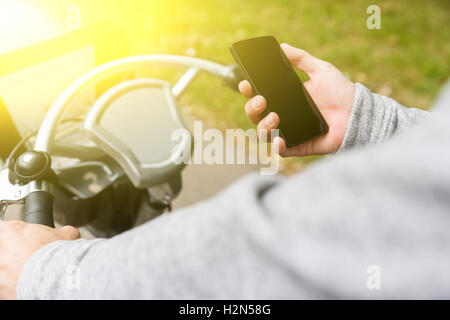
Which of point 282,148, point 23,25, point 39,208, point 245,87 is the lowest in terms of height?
point 282,148

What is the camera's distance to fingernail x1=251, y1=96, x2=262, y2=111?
1296mm

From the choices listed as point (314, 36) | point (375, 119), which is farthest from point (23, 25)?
point (314, 36)

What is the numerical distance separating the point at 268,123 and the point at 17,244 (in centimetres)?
83

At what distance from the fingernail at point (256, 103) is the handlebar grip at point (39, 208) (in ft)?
2.35

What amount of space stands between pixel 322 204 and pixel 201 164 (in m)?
2.23

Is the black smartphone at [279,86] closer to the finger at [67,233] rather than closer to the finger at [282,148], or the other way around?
the finger at [282,148]

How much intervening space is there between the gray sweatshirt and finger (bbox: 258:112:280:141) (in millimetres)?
756

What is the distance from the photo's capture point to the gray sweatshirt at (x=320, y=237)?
0.43 m

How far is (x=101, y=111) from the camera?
3.99 feet

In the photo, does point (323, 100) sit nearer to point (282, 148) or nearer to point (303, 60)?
point (303, 60)

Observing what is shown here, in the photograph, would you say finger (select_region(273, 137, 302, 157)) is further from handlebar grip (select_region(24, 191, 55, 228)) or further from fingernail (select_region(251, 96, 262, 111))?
handlebar grip (select_region(24, 191, 55, 228))

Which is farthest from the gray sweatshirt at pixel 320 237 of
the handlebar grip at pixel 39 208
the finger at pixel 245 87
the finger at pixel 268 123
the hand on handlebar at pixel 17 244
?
the finger at pixel 245 87

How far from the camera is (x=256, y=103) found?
4.28 ft
